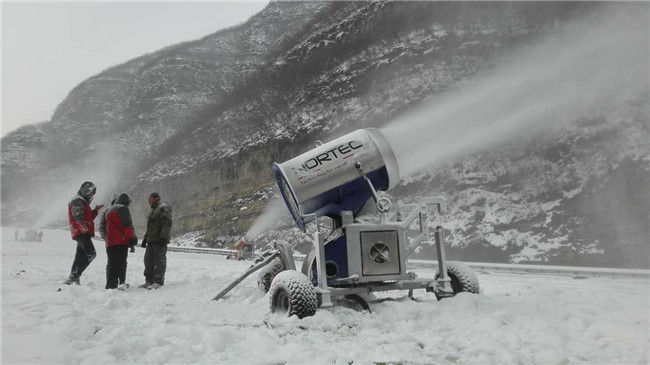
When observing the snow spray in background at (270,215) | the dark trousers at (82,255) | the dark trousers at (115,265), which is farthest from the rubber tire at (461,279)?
the snow spray in background at (270,215)

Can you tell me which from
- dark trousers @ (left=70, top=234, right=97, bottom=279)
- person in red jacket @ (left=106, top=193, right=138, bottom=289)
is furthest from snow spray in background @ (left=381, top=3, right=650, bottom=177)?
dark trousers @ (left=70, top=234, right=97, bottom=279)

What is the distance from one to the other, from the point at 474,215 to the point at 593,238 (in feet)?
16.1

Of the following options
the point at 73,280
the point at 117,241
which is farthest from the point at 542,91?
the point at 73,280

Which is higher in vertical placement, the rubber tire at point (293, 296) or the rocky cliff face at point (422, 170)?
the rocky cliff face at point (422, 170)

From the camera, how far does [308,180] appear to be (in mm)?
6086

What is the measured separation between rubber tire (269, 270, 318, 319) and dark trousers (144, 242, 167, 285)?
435 cm

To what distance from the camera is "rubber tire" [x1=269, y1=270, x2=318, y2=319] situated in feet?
16.6

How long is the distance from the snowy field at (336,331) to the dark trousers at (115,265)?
6.66ft

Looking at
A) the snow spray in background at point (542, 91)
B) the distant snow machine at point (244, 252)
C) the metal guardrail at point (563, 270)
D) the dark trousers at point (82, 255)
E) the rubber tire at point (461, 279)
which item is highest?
the snow spray in background at point (542, 91)

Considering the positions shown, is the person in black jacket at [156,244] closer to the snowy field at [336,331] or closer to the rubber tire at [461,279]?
the snowy field at [336,331]

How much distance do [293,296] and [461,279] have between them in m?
2.60

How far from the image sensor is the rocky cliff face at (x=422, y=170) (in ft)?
51.6

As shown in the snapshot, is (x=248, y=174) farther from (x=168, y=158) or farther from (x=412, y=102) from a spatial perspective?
(x=168, y=158)

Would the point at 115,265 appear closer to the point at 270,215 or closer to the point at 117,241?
the point at 117,241
